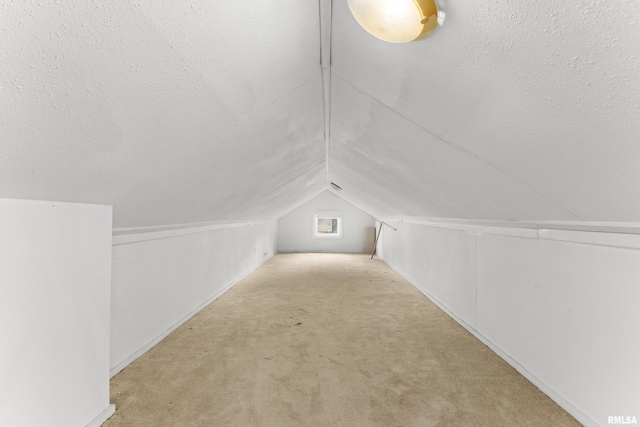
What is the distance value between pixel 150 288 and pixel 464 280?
2.93 meters

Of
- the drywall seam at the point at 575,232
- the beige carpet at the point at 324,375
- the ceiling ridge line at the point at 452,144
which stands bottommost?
the beige carpet at the point at 324,375

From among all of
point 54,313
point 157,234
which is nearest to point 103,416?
point 54,313

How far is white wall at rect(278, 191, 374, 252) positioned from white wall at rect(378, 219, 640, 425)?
6607mm

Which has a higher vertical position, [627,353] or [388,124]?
[388,124]

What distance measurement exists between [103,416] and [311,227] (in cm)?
821

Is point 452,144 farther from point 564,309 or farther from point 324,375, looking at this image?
point 324,375

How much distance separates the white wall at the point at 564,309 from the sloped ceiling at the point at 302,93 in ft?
0.94

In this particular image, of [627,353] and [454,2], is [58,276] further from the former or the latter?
[627,353]

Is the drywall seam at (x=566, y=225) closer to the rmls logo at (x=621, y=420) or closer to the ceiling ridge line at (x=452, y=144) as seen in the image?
the ceiling ridge line at (x=452, y=144)

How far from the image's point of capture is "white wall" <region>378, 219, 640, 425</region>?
4.98 feet

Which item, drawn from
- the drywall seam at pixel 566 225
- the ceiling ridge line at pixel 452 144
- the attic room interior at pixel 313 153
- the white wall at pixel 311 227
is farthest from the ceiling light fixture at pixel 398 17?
the white wall at pixel 311 227

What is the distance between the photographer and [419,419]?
1.74 metres

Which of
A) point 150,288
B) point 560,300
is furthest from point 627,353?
point 150,288

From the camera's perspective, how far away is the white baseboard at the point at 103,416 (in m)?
1.64
